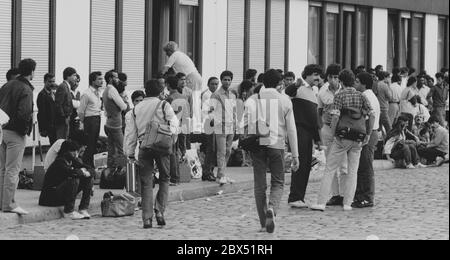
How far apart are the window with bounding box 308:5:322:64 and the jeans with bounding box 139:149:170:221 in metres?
17.9

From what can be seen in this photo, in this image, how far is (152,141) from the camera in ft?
45.9

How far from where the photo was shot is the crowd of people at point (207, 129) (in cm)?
1386

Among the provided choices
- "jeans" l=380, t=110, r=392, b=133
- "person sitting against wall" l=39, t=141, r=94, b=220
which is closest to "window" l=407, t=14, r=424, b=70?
"jeans" l=380, t=110, r=392, b=133

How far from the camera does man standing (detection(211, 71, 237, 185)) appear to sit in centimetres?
1867

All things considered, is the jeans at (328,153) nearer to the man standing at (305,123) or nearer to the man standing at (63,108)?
the man standing at (305,123)

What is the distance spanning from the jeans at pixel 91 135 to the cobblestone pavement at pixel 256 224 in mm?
2042

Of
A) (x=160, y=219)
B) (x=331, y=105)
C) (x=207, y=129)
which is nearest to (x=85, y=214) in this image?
(x=160, y=219)

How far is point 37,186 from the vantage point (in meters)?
17.4

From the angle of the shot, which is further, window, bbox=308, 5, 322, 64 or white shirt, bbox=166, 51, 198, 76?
window, bbox=308, 5, 322, 64

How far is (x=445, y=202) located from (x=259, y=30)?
42.5 feet

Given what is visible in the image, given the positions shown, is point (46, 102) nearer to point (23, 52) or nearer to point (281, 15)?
point (23, 52)

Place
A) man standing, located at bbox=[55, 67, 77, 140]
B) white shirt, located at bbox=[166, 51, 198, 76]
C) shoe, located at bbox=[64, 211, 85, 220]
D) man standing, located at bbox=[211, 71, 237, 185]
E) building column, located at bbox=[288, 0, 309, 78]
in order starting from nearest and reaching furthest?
shoe, located at bbox=[64, 211, 85, 220] → man standing, located at bbox=[55, 67, 77, 140] → man standing, located at bbox=[211, 71, 237, 185] → white shirt, located at bbox=[166, 51, 198, 76] → building column, located at bbox=[288, 0, 309, 78]

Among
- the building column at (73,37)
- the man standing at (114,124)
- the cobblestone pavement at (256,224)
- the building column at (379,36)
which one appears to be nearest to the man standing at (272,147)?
the cobblestone pavement at (256,224)

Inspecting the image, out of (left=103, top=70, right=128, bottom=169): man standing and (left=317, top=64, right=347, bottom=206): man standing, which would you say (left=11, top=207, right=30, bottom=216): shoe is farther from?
(left=317, top=64, right=347, bottom=206): man standing
